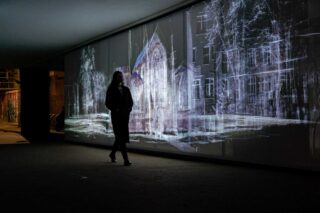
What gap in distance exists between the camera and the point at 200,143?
37.1 feet

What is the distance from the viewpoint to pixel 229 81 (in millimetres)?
10320

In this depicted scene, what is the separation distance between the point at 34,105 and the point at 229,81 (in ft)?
58.3

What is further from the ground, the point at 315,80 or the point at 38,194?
the point at 315,80

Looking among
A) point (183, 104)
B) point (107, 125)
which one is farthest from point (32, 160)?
point (107, 125)

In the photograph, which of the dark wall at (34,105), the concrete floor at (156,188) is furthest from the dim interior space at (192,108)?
the dark wall at (34,105)

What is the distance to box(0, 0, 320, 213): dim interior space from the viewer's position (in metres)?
6.73

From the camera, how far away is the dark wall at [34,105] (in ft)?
85.6

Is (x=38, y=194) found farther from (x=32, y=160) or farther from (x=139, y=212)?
(x=32, y=160)

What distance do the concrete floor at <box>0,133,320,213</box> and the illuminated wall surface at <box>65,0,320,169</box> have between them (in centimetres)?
63

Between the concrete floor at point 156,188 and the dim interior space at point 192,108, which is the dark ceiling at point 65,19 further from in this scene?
the concrete floor at point 156,188

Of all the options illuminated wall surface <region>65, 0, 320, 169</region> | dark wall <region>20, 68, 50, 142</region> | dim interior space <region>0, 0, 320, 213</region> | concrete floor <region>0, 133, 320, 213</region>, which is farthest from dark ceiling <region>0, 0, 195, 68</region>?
dark wall <region>20, 68, 50, 142</region>

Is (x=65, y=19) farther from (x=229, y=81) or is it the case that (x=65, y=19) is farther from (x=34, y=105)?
(x=34, y=105)

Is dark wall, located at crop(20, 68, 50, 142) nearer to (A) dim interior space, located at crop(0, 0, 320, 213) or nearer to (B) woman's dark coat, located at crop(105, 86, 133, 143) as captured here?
(A) dim interior space, located at crop(0, 0, 320, 213)

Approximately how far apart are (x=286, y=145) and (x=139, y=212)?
162 inches
